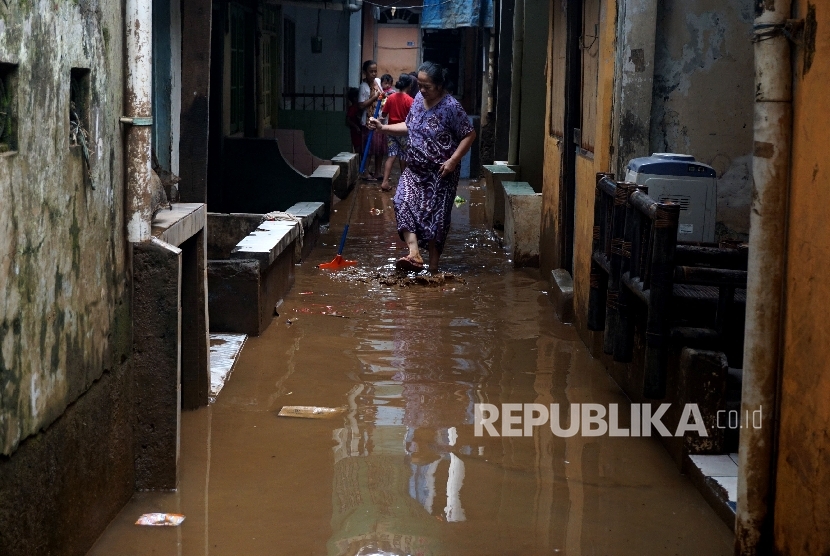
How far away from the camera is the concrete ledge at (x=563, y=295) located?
7336mm

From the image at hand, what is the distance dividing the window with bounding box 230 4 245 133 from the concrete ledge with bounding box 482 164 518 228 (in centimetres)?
306

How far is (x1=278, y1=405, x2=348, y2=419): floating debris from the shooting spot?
16.6ft

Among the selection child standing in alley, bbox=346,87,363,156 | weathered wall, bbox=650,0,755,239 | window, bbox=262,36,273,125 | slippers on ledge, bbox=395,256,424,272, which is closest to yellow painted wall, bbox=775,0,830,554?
weathered wall, bbox=650,0,755,239

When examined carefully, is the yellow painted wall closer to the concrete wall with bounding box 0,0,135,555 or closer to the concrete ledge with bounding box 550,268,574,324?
the concrete wall with bounding box 0,0,135,555

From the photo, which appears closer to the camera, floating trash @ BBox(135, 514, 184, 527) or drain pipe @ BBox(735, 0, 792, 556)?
drain pipe @ BBox(735, 0, 792, 556)

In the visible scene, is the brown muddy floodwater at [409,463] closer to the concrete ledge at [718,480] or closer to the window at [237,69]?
the concrete ledge at [718,480]

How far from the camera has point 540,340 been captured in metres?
6.81

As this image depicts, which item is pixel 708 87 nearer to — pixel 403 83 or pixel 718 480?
pixel 718 480

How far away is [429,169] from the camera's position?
9.20 metres

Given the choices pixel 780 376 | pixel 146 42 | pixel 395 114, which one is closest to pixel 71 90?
pixel 146 42

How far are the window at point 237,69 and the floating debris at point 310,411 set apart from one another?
23.8 feet

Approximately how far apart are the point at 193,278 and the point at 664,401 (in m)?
2.32

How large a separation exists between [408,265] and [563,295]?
76.5 inches

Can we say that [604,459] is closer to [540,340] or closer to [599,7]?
[540,340]
